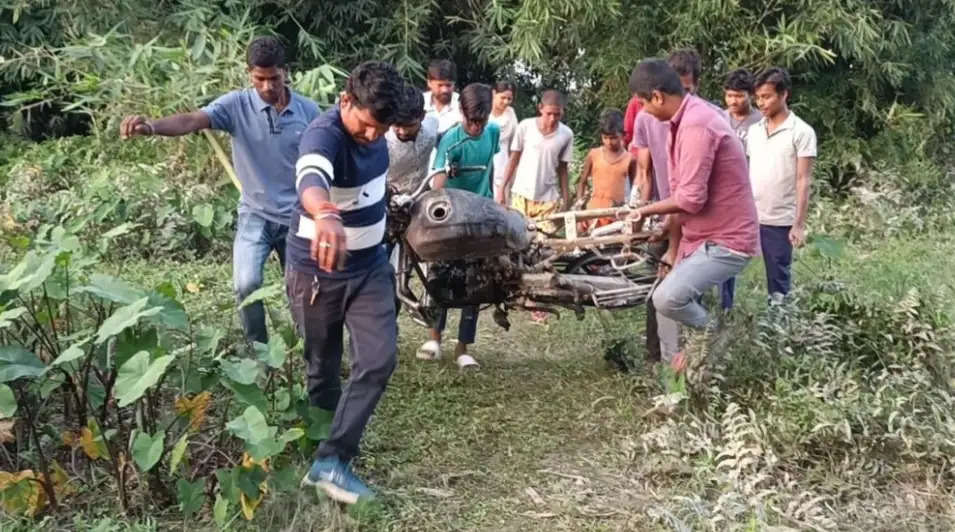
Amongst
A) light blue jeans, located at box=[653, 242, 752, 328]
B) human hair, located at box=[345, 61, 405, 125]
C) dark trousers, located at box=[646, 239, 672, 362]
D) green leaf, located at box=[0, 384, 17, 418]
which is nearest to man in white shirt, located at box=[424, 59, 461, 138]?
dark trousers, located at box=[646, 239, 672, 362]

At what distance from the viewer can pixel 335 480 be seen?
3268 mm

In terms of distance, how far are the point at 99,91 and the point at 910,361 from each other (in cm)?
693

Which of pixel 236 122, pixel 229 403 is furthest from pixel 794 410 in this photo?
pixel 236 122

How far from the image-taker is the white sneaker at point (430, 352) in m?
5.15

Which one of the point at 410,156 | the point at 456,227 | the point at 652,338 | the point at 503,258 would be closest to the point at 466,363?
the point at 503,258

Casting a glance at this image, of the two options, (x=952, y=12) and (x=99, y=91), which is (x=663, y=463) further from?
(x=952, y=12)

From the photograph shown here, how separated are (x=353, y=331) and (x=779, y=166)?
282 centimetres

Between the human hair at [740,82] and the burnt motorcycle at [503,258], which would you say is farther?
the human hair at [740,82]

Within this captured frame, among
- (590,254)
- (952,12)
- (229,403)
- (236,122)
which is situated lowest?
(229,403)

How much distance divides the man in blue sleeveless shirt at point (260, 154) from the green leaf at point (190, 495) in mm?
1083

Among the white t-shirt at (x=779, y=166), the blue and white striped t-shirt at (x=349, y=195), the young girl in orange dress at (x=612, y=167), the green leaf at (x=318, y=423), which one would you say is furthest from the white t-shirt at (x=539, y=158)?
the green leaf at (x=318, y=423)

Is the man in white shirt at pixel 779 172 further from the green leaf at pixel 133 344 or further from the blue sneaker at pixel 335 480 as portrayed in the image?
the green leaf at pixel 133 344

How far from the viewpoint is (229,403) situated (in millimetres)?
3590

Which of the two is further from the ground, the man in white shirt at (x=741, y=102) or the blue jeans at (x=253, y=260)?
the man in white shirt at (x=741, y=102)
